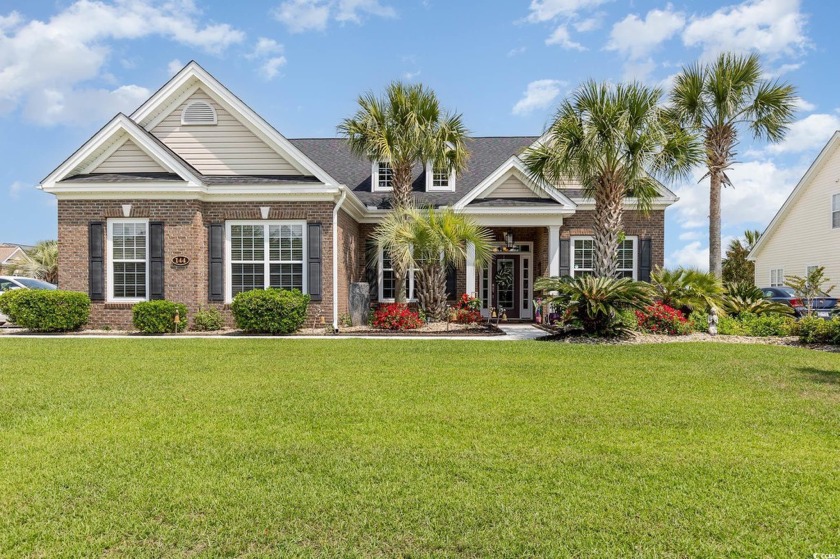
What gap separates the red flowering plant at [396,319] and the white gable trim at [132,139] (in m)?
5.86

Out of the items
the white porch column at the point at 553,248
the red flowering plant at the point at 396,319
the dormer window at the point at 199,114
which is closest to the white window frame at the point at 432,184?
the white porch column at the point at 553,248

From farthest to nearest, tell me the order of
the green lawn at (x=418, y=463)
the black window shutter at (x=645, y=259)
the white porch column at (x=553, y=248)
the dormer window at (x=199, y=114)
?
the black window shutter at (x=645, y=259) < the white porch column at (x=553, y=248) < the dormer window at (x=199, y=114) < the green lawn at (x=418, y=463)

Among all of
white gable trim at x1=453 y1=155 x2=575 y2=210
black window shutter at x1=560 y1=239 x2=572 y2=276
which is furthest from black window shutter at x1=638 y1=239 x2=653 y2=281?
white gable trim at x1=453 y1=155 x2=575 y2=210

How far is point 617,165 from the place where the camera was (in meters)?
13.1

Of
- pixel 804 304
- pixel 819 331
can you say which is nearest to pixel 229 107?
pixel 819 331

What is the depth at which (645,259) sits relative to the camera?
1725 cm

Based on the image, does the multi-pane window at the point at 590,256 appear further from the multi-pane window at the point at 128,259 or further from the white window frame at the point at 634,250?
the multi-pane window at the point at 128,259

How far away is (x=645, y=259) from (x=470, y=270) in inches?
227

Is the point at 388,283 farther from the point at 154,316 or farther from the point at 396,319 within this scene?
the point at 154,316

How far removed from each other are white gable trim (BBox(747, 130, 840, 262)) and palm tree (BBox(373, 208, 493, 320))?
15.4m

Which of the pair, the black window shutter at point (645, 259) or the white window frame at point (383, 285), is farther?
the black window shutter at point (645, 259)

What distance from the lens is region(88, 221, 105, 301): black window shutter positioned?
14484 mm

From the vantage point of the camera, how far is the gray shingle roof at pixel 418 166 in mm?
18141

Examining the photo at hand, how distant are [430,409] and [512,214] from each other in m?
11.2
